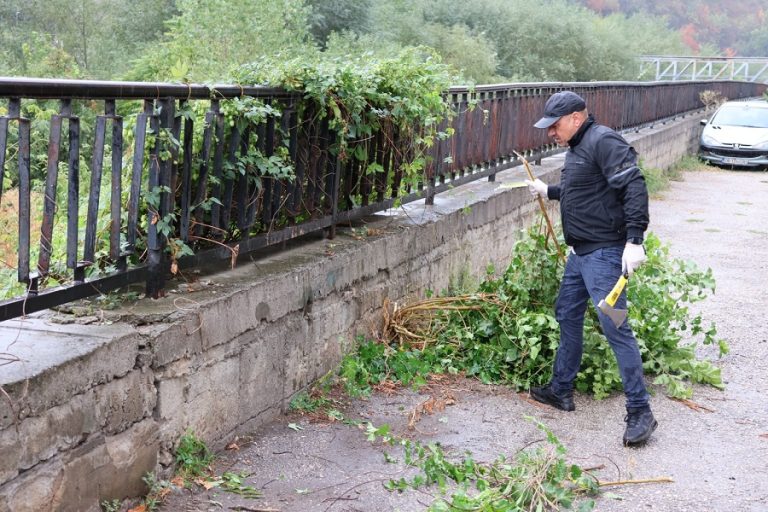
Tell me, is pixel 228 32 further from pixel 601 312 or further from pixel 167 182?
pixel 167 182

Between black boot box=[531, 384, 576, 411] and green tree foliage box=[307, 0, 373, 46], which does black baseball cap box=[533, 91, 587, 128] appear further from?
green tree foliage box=[307, 0, 373, 46]

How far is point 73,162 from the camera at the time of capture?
3.67m

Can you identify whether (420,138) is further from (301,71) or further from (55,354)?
(55,354)

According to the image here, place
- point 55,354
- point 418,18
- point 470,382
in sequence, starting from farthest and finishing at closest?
point 418,18, point 470,382, point 55,354

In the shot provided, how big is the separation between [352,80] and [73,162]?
230 centimetres

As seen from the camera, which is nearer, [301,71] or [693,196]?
[301,71]

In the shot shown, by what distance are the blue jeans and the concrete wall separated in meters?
1.29

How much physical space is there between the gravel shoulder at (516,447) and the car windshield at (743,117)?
665 inches

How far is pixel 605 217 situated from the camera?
207 inches

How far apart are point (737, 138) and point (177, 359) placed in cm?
2040

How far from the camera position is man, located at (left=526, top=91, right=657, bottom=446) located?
508cm

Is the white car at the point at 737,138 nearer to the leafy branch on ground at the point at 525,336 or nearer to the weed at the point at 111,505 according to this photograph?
the leafy branch on ground at the point at 525,336

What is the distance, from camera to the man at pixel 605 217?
16.7ft

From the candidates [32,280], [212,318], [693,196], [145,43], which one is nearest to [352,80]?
[212,318]
